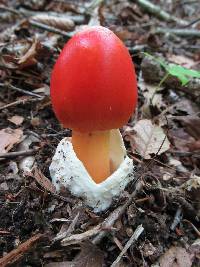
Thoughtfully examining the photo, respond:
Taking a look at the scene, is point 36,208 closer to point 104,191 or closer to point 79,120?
point 104,191

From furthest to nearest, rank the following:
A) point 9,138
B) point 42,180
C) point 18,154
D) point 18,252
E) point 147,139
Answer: point 147,139, point 9,138, point 18,154, point 42,180, point 18,252

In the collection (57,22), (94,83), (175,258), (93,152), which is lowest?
(175,258)

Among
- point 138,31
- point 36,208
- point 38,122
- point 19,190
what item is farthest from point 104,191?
point 138,31

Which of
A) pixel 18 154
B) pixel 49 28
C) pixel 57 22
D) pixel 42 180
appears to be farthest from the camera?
pixel 57 22

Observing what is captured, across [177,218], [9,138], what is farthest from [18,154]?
[177,218]

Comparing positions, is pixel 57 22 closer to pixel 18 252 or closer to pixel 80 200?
pixel 80 200

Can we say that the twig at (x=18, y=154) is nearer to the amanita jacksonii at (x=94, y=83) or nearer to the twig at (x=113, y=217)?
the amanita jacksonii at (x=94, y=83)
